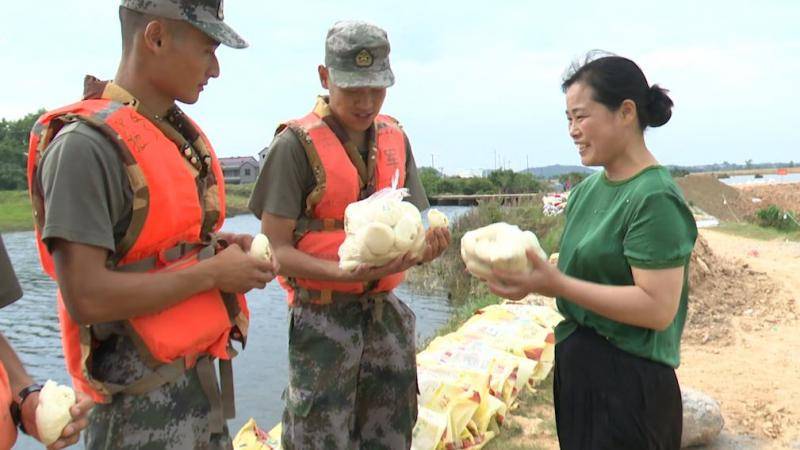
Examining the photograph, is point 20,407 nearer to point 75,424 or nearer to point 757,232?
point 75,424

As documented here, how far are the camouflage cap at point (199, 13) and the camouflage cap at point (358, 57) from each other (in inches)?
29.9

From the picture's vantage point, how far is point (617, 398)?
229cm

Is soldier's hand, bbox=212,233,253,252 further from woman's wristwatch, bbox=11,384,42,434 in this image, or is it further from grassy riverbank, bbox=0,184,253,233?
grassy riverbank, bbox=0,184,253,233

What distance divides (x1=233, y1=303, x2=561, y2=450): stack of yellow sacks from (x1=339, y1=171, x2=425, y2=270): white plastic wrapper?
191 centimetres

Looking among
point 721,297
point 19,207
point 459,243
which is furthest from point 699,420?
point 19,207

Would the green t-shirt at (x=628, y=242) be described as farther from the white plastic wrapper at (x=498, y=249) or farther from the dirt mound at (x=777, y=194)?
the dirt mound at (x=777, y=194)

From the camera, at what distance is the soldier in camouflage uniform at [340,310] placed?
113 inches

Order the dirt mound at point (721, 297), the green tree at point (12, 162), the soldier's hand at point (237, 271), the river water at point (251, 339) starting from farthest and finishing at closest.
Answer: the green tree at point (12, 162) < the dirt mound at point (721, 297) < the river water at point (251, 339) < the soldier's hand at point (237, 271)

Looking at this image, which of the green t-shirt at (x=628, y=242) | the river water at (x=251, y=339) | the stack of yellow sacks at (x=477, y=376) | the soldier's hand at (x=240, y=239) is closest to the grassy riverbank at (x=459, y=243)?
the river water at (x=251, y=339)

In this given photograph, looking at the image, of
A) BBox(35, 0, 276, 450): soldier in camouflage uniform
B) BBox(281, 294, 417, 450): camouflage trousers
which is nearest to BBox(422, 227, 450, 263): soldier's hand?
BBox(281, 294, 417, 450): camouflage trousers

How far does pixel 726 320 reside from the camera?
26.7ft

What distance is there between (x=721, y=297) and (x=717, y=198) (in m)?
20.7

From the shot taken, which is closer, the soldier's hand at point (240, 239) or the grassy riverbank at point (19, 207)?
the soldier's hand at point (240, 239)

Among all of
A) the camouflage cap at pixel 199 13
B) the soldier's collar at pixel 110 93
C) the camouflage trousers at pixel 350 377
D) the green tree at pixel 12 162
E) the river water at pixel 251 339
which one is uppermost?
the green tree at pixel 12 162
